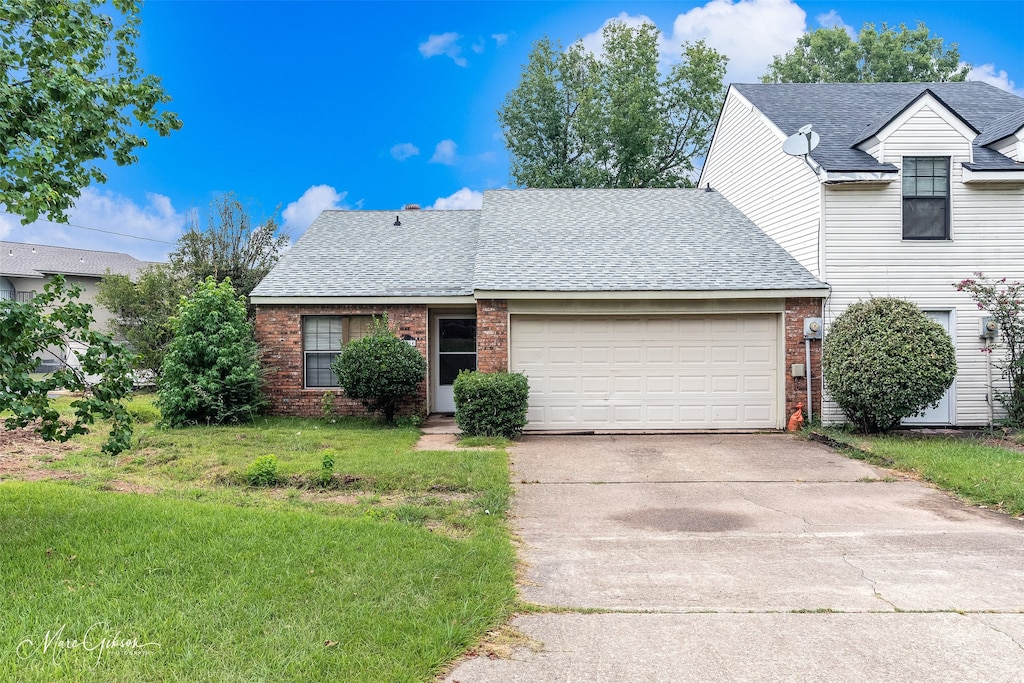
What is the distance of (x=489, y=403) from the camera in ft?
35.4

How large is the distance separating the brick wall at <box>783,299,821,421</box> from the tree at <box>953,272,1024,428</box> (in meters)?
2.49

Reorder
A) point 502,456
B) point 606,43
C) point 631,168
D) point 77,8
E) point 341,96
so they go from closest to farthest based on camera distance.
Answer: point 77,8
point 502,456
point 341,96
point 631,168
point 606,43

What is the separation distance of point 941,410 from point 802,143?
5508mm

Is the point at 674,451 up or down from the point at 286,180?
down

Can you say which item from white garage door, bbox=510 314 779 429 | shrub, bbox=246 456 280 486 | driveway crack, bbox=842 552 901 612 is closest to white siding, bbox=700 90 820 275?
white garage door, bbox=510 314 779 429

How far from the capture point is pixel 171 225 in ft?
70.4

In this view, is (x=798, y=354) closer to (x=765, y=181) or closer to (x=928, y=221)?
(x=928, y=221)

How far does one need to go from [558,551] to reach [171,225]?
67.3 ft

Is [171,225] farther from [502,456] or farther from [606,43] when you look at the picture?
[606,43]

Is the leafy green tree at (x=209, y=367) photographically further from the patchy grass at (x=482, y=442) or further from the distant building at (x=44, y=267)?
the distant building at (x=44, y=267)

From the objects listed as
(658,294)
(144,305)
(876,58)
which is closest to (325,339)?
(658,294)

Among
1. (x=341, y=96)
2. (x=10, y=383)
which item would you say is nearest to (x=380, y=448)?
(x=10, y=383)

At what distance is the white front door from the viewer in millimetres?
11977

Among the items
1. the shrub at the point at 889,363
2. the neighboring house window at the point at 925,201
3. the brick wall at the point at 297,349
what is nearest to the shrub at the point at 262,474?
the brick wall at the point at 297,349
